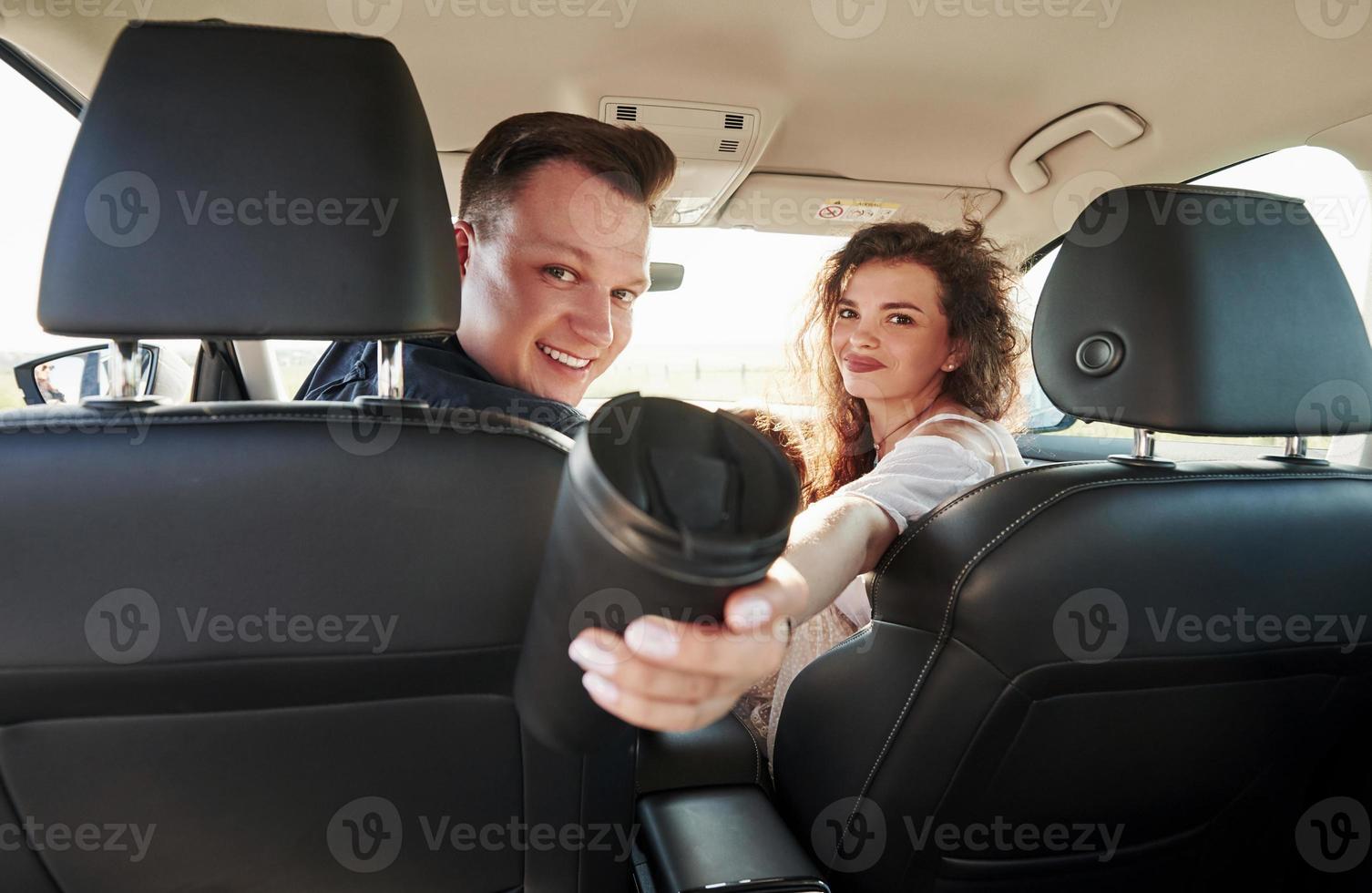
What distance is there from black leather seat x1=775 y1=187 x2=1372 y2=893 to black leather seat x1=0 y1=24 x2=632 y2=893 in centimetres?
64

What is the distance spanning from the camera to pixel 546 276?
6.50 ft

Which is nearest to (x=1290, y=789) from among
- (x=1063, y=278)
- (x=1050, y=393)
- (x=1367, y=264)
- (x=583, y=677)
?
(x=1050, y=393)

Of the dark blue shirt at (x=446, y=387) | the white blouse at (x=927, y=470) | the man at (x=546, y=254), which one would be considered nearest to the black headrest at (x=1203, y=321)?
the white blouse at (x=927, y=470)

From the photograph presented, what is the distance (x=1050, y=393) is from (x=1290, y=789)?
2.88 ft

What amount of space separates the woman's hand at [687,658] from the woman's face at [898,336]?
5.32 feet

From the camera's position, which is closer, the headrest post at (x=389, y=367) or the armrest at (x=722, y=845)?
the headrest post at (x=389, y=367)

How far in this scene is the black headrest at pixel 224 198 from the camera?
952 millimetres

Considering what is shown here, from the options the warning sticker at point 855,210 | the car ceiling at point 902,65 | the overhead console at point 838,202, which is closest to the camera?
the car ceiling at point 902,65

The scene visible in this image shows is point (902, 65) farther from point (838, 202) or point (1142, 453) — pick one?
point (1142, 453)

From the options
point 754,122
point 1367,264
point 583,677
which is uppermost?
point 754,122

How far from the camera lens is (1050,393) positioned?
55.8 inches

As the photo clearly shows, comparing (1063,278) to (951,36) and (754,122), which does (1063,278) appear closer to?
(951,36)

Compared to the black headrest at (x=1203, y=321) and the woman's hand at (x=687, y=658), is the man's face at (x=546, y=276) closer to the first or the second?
the black headrest at (x=1203, y=321)

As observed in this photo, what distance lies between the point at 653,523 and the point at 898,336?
186 centimetres
